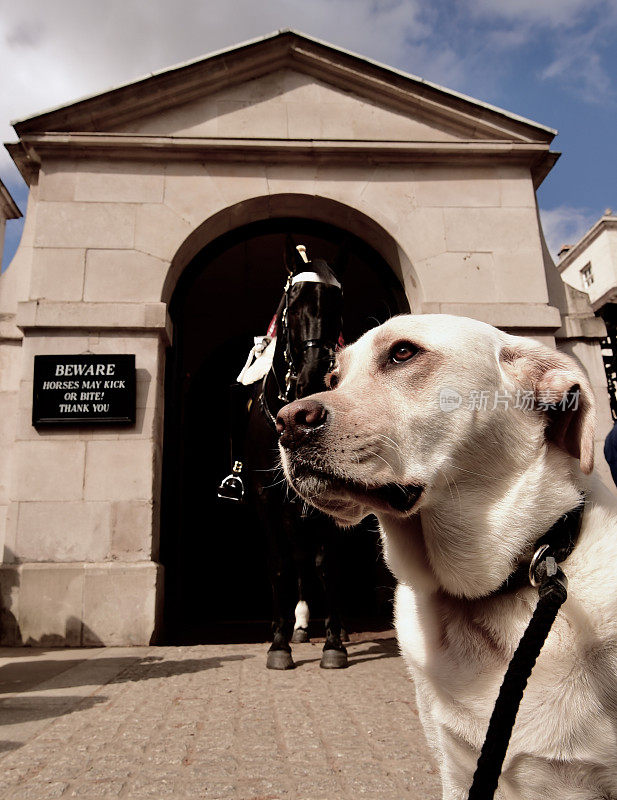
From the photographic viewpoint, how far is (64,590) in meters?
6.27

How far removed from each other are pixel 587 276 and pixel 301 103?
1689 inches

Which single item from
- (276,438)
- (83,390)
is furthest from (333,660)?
(83,390)

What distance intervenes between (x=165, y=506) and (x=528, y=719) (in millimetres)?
6444

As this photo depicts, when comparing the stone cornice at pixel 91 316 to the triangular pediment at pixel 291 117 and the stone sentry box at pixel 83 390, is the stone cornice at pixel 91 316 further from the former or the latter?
the triangular pediment at pixel 291 117

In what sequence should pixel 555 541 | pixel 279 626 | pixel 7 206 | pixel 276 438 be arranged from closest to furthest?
pixel 555 541, pixel 279 626, pixel 276 438, pixel 7 206

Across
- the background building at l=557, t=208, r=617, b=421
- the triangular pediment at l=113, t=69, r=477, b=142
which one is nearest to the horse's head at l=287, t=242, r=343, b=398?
the triangular pediment at l=113, t=69, r=477, b=142

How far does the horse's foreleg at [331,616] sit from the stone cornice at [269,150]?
16.3 feet

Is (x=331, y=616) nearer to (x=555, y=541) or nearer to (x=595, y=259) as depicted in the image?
(x=555, y=541)

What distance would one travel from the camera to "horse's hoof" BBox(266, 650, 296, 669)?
190 inches

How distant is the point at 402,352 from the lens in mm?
1901

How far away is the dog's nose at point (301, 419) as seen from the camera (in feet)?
5.64

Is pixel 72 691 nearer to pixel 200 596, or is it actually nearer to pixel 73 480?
pixel 73 480

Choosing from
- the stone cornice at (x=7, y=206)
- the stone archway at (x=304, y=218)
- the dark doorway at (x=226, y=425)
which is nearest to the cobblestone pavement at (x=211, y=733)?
the stone archway at (x=304, y=218)

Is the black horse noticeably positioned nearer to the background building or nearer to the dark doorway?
the dark doorway
